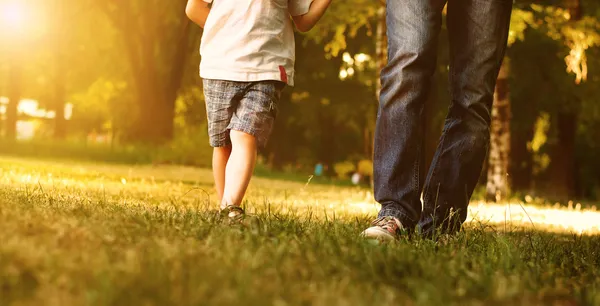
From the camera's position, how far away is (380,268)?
2580 mm

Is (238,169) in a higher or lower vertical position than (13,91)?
lower

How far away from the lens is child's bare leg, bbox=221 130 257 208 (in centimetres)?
463

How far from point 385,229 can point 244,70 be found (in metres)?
1.55

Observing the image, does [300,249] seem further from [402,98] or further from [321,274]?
[402,98]

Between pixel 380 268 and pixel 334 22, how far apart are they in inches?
422

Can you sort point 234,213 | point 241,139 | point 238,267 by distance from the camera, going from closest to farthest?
point 238,267, point 234,213, point 241,139

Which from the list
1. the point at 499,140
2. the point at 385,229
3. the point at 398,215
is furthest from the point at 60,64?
the point at 385,229

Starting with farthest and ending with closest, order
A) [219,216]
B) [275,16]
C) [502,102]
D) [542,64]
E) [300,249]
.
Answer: [542,64] < [502,102] < [275,16] < [219,216] < [300,249]

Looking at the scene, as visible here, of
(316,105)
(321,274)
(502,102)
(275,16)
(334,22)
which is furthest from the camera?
(316,105)

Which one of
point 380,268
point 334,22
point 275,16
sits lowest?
point 380,268

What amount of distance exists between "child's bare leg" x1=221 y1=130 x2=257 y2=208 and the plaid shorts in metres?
0.07

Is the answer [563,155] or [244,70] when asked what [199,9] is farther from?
[563,155]

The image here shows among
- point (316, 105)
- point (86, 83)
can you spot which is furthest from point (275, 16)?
point (86, 83)

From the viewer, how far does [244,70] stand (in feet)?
15.9
